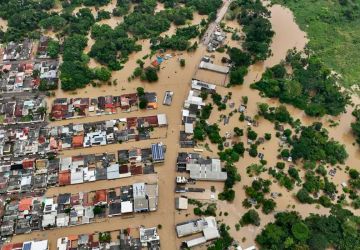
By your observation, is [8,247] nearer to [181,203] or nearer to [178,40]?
[181,203]

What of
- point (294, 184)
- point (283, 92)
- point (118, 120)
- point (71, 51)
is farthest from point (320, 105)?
point (71, 51)

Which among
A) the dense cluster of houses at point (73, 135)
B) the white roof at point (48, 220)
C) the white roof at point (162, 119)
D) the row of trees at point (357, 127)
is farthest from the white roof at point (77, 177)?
the row of trees at point (357, 127)

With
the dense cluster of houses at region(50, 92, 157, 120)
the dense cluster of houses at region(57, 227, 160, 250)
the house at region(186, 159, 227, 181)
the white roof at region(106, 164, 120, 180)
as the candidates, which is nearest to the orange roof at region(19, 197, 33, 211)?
the dense cluster of houses at region(57, 227, 160, 250)

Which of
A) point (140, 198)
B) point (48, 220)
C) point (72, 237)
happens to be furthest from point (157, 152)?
point (48, 220)

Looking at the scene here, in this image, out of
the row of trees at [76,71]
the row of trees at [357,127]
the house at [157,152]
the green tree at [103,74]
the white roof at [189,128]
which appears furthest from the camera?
the green tree at [103,74]

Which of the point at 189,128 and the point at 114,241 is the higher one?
the point at 189,128

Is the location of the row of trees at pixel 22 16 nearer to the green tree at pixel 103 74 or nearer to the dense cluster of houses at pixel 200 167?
the green tree at pixel 103 74
